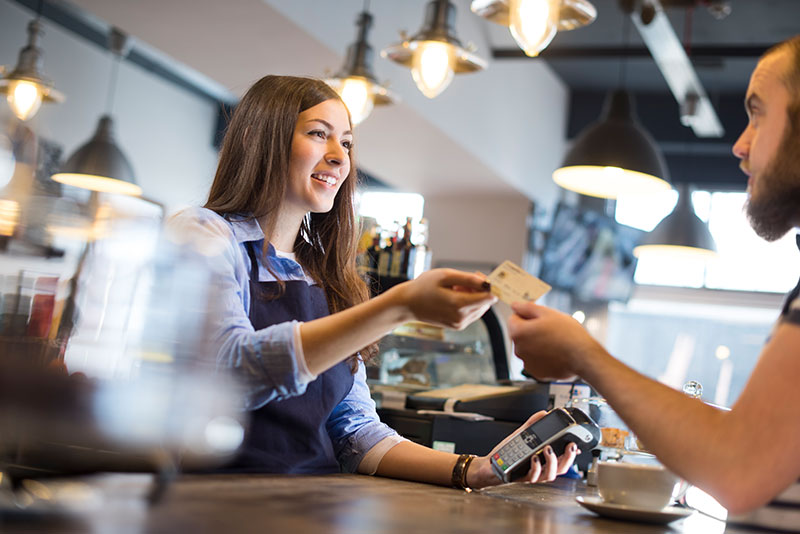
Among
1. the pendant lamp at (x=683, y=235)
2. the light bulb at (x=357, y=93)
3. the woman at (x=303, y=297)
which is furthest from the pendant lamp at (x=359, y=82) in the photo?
the pendant lamp at (x=683, y=235)

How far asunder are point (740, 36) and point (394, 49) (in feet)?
13.1

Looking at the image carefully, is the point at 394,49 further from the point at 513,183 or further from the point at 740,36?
the point at 740,36

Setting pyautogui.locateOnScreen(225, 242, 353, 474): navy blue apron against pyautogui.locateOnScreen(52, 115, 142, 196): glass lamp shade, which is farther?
pyautogui.locateOnScreen(52, 115, 142, 196): glass lamp shade

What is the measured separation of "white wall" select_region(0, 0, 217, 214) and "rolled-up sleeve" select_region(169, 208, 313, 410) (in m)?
4.27

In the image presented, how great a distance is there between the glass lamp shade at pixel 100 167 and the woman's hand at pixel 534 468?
449 centimetres

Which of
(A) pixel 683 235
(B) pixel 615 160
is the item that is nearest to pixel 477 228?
(A) pixel 683 235

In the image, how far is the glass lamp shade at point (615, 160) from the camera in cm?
401

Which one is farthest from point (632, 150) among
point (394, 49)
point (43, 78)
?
point (43, 78)

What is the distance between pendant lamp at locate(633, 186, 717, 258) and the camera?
6.39 metres

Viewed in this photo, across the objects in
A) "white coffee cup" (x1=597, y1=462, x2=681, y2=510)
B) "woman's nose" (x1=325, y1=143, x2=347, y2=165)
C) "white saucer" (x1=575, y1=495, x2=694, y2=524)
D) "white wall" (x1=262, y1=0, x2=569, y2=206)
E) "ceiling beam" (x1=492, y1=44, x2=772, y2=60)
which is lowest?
"white saucer" (x1=575, y1=495, x2=694, y2=524)

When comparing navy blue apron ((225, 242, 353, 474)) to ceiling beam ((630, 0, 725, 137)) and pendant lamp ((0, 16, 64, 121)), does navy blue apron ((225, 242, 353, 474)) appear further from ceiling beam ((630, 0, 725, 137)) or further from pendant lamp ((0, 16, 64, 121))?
ceiling beam ((630, 0, 725, 137))

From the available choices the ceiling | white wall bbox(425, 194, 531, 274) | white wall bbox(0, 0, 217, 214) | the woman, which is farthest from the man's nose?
white wall bbox(425, 194, 531, 274)

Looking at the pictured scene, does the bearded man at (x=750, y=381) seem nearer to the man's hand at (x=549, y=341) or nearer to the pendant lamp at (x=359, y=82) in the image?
the man's hand at (x=549, y=341)

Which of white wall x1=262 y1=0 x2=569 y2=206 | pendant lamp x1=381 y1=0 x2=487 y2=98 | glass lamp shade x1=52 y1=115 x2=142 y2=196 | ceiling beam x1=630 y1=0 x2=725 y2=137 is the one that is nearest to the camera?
pendant lamp x1=381 y1=0 x2=487 y2=98
